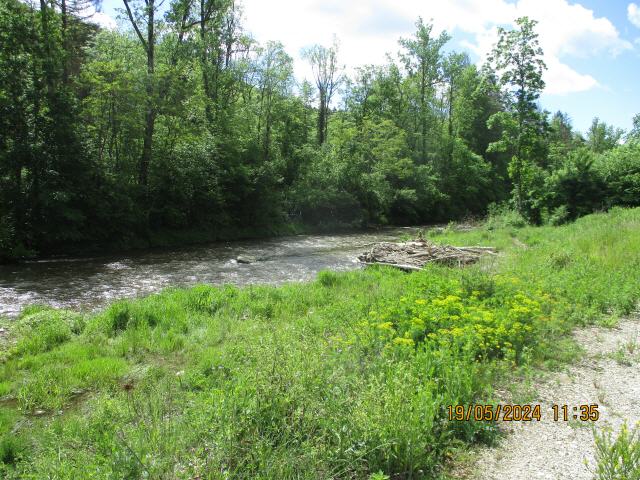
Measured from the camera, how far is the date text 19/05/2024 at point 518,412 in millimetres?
4477

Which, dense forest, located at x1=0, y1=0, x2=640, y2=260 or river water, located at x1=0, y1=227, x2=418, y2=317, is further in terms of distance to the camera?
dense forest, located at x1=0, y1=0, x2=640, y2=260

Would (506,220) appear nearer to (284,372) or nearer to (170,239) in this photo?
(170,239)

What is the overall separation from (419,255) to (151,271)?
34.5 ft

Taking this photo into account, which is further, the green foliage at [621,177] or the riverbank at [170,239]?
the green foliage at [621,177]

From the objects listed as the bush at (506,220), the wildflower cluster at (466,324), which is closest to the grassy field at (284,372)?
the wildflower cluster at (466,324)

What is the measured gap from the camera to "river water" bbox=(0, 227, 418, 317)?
11938mm

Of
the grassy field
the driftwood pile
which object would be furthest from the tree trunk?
the grassy field

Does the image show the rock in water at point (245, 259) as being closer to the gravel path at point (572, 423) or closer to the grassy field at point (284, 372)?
the grassy field at point (284, 372)

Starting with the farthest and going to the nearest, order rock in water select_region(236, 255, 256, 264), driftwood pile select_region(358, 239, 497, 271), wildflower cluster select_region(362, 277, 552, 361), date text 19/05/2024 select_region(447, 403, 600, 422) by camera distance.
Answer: rock in water select_region(236, 255, 256, 264) < driftwood pile select_region(358, 239, 497, 271) < wildflower cluster select_region(362, 277, 552, 361) < date text 19/05/2024 select_region(447, 403, 600, 422)

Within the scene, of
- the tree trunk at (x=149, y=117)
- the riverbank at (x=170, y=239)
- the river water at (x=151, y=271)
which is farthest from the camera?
the tree trunk at (x=149, y=117)

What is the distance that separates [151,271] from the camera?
15.9 metres

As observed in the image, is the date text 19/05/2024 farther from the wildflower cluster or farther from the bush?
the bush

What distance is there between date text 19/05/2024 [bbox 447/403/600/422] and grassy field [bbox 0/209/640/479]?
0.37 ft

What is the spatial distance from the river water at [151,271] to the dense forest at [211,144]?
268 centimetres
